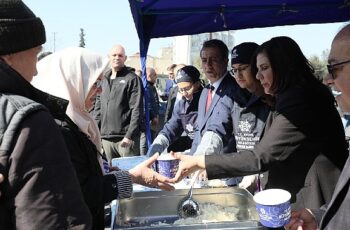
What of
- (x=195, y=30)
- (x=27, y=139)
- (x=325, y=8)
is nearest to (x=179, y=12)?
(x=195, y=30)

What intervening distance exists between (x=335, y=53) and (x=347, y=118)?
15.6ft

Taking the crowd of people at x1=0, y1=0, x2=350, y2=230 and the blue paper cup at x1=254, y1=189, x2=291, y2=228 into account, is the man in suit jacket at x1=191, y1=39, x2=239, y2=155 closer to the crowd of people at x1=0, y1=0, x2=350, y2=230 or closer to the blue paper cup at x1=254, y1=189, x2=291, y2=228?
the crowd of people at x1=0, y1=0, x2=350, y2=230

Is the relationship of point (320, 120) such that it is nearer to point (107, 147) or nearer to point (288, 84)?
point (288, 84)

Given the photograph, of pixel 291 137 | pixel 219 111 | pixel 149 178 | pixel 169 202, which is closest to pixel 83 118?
pixel 149 178

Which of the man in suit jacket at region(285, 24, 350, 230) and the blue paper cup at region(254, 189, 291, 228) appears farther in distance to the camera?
the blue paper cup at region(254, 189, 291, 228)

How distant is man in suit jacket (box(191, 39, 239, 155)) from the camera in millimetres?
2578

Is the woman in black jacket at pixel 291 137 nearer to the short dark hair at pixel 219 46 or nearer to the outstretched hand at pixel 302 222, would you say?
the outstretched hand at pixel 302 222

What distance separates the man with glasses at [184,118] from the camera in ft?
10.5

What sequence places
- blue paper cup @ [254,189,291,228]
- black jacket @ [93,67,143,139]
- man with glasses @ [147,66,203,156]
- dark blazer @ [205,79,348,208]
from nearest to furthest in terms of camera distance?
blue paper cup @ [254,189,291,228]
dark blazer @ [205,79,348,208]
man with glasses @ [147,66,203,156]
black jacket @ [93,67,143,139]

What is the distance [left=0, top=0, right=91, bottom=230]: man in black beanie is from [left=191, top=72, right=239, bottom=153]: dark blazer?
166 cm

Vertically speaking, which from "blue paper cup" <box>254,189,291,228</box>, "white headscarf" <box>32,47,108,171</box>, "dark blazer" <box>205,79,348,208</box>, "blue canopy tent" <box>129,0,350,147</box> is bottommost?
"blue paper cup" <box>254,189,291,228</box>

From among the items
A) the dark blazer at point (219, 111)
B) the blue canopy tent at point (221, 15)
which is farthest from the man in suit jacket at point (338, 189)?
the blue canopy tent at point (221, 15)

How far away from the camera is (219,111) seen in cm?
267

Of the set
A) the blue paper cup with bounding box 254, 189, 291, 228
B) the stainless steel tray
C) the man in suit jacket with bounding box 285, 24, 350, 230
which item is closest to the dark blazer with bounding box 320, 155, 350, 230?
the man in suit jacket with bounding box 285, 24, 350, 230
